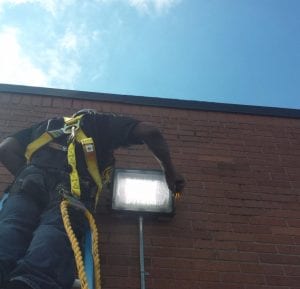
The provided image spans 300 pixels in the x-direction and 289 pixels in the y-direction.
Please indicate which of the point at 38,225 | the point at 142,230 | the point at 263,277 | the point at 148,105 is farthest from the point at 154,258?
the point at 148,105

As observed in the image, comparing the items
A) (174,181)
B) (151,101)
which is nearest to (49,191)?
(174,181)

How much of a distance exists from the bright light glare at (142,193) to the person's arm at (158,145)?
22.8 inches

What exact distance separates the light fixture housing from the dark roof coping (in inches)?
59.1

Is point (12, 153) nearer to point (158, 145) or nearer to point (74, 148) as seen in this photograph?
point (74, 148)

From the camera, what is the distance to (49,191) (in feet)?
9.19

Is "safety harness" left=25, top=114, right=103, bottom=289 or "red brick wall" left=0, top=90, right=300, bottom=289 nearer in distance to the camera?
"safety harness" left=25, top=114, right=103, bottom=289

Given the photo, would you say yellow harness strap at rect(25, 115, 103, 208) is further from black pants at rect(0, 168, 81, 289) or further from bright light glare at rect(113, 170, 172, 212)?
bright light glare at rect(113, 170, 172, 212)

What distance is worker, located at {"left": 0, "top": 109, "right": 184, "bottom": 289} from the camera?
7.18 ft

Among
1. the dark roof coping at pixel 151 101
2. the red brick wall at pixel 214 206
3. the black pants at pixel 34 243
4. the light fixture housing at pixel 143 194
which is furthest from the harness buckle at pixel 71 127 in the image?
the dark roof coping at pixel 151 101

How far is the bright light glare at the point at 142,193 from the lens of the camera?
3973 mm

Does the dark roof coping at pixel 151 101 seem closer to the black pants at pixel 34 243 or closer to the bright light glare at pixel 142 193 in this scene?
the bright light glare at pixel 142 193

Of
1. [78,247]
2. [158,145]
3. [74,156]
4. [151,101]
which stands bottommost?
[78,247]

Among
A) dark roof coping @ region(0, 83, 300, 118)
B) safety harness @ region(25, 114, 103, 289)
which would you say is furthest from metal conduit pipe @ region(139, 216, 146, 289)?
dark roof coping @ region(0, 83, 300, 118)

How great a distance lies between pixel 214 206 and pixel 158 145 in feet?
4.33
